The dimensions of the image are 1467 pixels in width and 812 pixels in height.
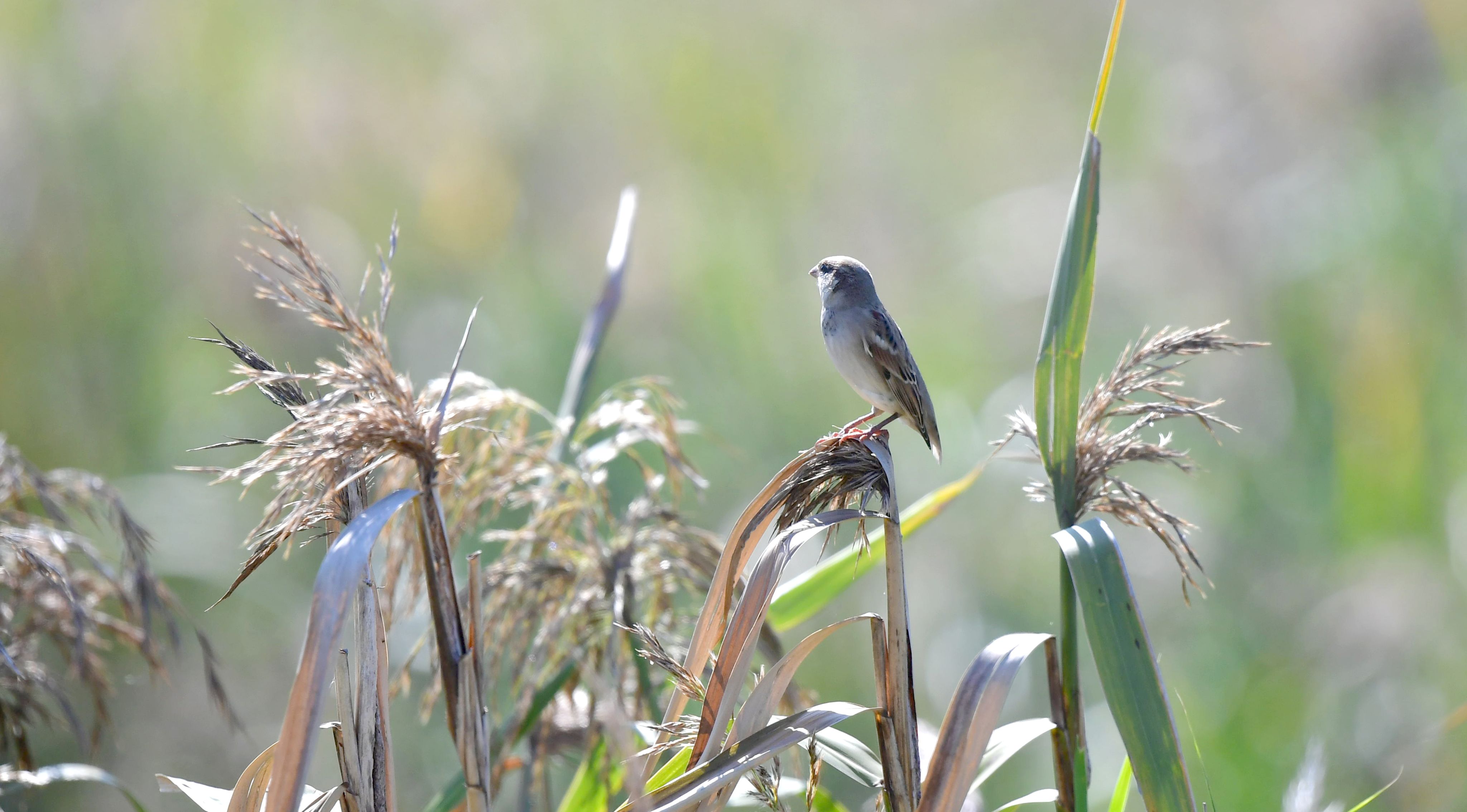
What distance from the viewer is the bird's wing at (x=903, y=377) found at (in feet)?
7.77

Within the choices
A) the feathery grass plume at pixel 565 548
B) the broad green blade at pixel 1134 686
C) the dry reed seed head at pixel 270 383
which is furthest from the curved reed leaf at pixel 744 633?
the dry reed seed head at pixel 270 383

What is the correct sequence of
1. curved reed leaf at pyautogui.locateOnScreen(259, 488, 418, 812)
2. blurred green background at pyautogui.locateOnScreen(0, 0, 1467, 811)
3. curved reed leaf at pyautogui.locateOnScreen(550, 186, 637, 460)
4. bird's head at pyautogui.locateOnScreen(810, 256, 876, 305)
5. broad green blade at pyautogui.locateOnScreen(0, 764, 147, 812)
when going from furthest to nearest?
blurred green background at pyautogui.locateOnScreen(0, 0, 1467, 811) < bird's head at pyautogui.locateOnScreen(810, 256, 876, 305) < curved reed leaf at pyautogui.locateOnScreen(550, 186, 637, 460) < broad green blade at pyautogui.locateOnScreen(0, 764, 147, 812) < curved reed leaf at pyautogui.locateOnScreen(259, 488, 418, 812)

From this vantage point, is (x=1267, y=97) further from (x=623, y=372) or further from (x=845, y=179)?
(x=623, y=372)

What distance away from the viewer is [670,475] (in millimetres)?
2268

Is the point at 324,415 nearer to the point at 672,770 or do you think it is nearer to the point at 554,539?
the point at 672,770

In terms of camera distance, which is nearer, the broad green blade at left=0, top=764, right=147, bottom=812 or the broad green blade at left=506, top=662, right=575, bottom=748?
the broad green blade at left=0, top=764, right=147, bottom=812

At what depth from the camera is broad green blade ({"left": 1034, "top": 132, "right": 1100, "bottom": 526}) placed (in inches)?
55.8

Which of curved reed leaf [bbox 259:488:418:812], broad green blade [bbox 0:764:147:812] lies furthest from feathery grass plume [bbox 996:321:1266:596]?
broad green blade [bbox 0:764:147:812]

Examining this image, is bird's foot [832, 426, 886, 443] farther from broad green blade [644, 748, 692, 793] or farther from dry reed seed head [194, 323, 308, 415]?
dry reed seed head [194, 323, 308, 415]

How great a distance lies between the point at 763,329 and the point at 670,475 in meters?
4.68

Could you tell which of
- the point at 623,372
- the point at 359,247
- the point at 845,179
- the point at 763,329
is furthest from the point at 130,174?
the point at 845,179

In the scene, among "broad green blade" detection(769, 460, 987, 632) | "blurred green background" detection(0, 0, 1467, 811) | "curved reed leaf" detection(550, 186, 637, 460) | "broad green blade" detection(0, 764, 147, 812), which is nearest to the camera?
"broad green blade" detection(0, 764, 147, 812)

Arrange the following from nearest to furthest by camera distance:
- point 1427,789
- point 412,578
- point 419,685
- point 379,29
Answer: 1. point 412,578
2. point 1427,789
3. point 419,685
4. point 379,29

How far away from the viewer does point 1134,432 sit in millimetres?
1567
